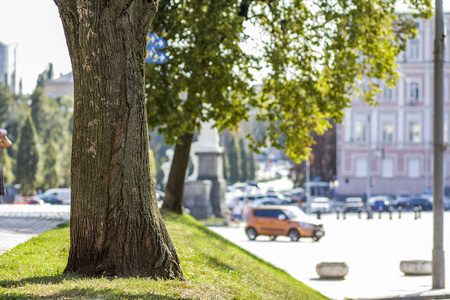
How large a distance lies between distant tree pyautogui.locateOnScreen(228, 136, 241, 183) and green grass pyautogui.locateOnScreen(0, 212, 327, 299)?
88040 millimetres

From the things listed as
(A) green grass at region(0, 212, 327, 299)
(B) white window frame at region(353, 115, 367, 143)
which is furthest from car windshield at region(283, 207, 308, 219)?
(B) white window frame at region(353, 115, 367, 143)

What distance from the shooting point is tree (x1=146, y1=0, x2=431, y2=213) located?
58.9 ft

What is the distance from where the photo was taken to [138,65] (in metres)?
8.79

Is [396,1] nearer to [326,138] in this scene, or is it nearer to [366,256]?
[366,256]

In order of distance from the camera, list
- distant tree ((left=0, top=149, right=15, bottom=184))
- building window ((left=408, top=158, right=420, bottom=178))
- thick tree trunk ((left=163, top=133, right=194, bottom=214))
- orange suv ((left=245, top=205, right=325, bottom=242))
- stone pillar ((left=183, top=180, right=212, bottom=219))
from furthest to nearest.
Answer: building window ((left=408, top=158, right=420, bottom=178)) → distant tree ((left=0, top=149, right=15, bottom=184)) → stone pillar ((left=183, top=180, right=212, bottom=219)) → orange suv ((left=245, top=205, right=325, bottom=242)) → thick tree trunk ((left=163, top=133, right=194, bottom=214))

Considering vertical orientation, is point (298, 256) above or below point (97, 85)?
below

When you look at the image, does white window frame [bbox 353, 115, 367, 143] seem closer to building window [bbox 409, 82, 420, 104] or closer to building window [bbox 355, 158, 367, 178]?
building window [bbox 355, 158, 367, 178]

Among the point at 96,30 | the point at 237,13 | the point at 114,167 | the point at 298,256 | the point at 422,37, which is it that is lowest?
the point at 298,256

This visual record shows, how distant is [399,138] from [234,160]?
31.0m

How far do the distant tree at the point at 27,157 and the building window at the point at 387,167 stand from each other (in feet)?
115

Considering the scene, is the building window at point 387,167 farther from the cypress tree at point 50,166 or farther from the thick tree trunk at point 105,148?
the thick tree trunk at point 105,148

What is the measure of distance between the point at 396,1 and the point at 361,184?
59.6m

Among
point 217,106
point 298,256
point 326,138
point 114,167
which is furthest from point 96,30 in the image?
point 326,138

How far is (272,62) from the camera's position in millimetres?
18828
